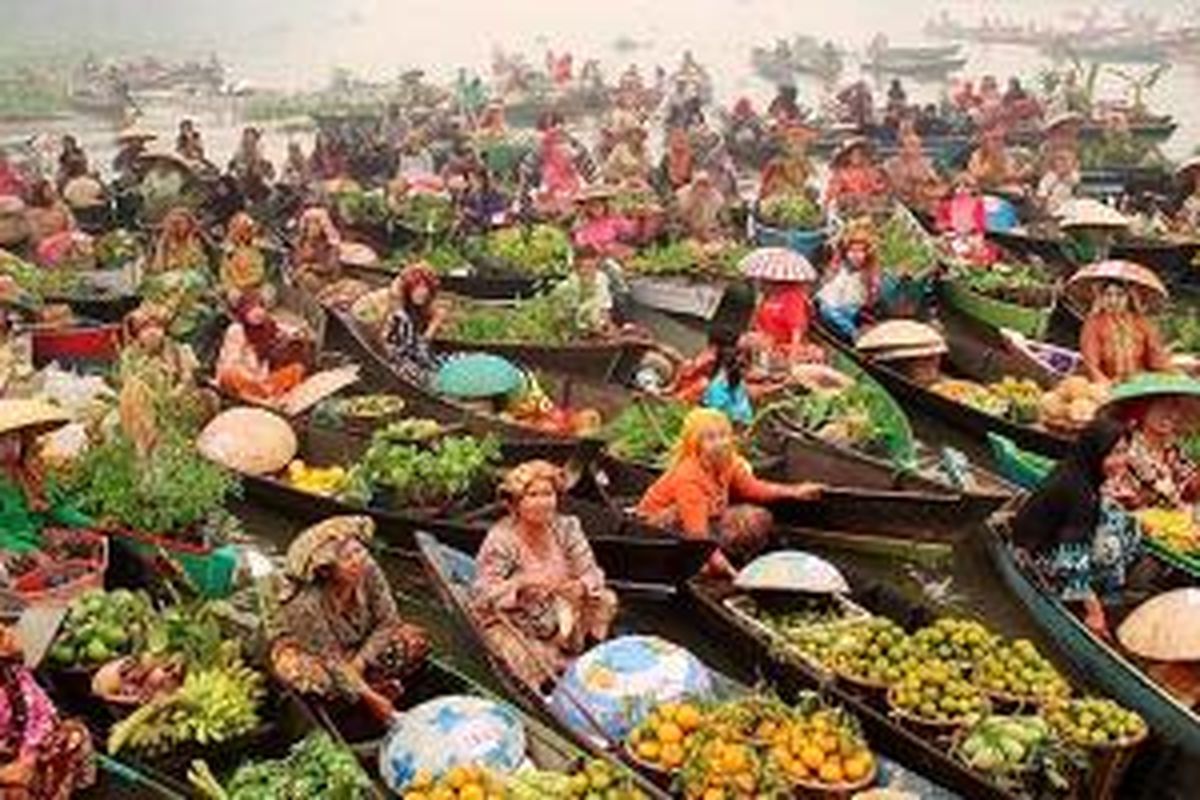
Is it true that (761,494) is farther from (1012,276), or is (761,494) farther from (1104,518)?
(1012,276)

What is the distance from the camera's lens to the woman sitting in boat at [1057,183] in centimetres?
1560

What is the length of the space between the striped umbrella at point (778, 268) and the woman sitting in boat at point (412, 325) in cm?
212

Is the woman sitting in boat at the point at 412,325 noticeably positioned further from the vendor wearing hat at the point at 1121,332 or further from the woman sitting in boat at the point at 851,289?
the vendor wearing hat at the point at 1121,332

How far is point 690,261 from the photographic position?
42.2 ft

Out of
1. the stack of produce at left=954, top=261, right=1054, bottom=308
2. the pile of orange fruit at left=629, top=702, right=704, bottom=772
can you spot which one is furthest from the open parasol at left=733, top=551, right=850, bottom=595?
the stack of produce at left=954, top=261, right=1054, bottom=308

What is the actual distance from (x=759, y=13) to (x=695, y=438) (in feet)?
148

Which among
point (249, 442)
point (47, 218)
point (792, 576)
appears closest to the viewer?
point (792, 576)

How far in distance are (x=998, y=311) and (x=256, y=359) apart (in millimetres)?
5362

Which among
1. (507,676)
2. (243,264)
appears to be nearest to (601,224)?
(243,264)

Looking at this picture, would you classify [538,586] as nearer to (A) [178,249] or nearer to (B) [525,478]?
(B) [525,478]

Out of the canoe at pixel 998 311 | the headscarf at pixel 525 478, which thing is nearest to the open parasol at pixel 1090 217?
the canoe at pixel 998 311

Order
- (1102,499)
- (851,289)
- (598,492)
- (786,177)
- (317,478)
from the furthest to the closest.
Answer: (786,177) < (851,289) < (317,478) < (598,492) < (1102,499)

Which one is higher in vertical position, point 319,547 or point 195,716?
point 319,547

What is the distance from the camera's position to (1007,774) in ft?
18.3
